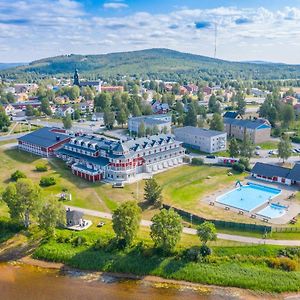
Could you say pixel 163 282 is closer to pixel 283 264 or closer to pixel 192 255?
pixel 192 255

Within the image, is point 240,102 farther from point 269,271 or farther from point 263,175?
point 269,271

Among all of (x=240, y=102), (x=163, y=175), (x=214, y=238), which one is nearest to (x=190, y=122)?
(x=240, y=102)

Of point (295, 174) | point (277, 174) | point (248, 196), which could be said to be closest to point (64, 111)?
point (277, 174)

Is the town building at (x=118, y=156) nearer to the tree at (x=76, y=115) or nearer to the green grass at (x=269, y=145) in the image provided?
the green grass at (x=269, y=145)

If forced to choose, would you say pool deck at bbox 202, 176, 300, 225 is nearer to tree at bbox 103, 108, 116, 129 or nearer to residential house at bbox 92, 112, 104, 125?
tree at bbox 103, 108, 116, 129

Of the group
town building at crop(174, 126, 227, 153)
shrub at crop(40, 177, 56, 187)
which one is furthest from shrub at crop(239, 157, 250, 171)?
shrub at crop(40, 177, 56, 187)
